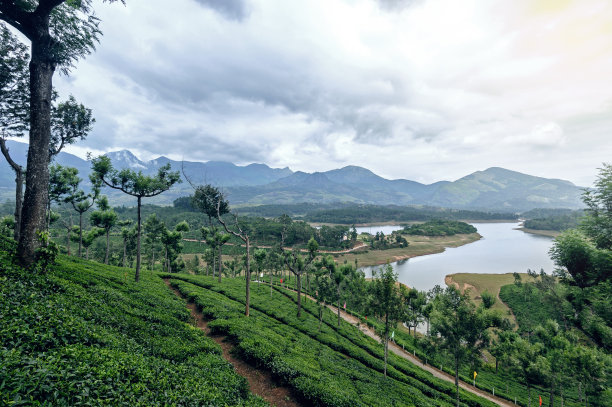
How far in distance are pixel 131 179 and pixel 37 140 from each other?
9.14 meters

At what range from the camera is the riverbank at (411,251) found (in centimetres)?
10956

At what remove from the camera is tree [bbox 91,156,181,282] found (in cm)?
1898

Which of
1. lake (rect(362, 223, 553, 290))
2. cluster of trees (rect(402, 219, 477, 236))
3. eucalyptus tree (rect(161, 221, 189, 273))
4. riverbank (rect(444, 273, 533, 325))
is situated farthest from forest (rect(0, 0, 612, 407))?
cluster of trees (rect(402, 219, 477, 236))

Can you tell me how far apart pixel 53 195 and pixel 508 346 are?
Answer: 62087 millimetres

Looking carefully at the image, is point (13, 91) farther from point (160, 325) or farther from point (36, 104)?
point (160, 325)

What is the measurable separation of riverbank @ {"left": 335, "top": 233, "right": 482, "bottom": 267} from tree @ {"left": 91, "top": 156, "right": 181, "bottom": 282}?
8791cm

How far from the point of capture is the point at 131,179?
20.1 meters

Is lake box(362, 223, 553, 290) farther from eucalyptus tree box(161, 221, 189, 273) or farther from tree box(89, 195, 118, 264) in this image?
tree box(89, 195, 118, 264)

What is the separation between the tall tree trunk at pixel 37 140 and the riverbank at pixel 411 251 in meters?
96.5

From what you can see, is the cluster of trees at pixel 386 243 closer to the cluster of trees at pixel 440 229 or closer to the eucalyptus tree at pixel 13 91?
the cluster of trees at pixel 440 229

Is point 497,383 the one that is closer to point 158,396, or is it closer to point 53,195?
point 158,396

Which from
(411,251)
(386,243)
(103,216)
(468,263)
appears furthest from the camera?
(386,243)

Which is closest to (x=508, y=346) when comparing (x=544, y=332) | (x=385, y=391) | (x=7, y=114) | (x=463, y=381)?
(x=544, y=332)

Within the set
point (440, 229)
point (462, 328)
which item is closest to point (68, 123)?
point (462, 328)
